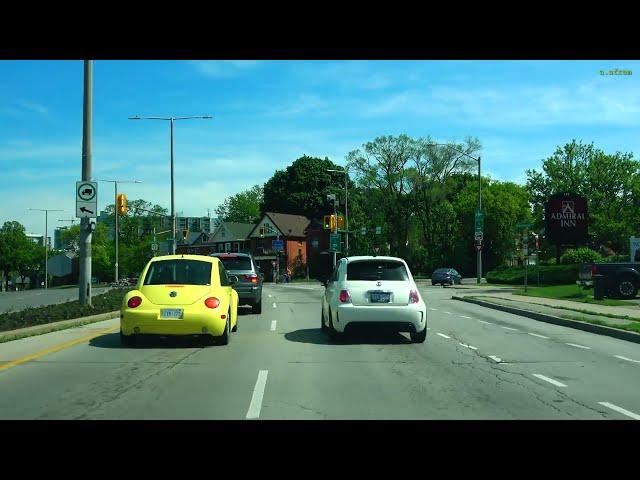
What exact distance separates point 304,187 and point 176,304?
270 ft

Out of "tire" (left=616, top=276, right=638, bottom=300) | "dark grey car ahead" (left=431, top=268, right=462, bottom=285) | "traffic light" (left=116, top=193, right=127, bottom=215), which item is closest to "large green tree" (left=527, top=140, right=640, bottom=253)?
"dark grey car ahead" (left=431, top=268, right=462, bottom=285)

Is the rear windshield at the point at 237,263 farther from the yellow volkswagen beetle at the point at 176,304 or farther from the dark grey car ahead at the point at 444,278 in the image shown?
the dark grey car ahead at the point at 444,278

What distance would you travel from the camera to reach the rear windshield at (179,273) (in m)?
12.2

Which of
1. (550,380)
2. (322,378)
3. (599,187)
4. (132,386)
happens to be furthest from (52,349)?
(599,187)

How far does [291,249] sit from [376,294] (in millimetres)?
77289

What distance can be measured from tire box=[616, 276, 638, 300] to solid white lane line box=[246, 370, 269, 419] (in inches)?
798

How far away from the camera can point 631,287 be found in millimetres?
25344

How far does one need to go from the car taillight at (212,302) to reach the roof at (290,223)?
7494 centimetres

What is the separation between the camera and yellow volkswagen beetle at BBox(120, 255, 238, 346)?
11398mm

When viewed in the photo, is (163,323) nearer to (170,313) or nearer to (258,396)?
(170,313)

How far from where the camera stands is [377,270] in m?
12.7

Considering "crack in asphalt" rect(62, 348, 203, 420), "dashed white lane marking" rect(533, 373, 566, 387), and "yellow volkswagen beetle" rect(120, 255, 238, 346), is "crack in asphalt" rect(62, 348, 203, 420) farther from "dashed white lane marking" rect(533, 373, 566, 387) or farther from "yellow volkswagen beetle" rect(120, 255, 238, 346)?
"dashed white lane marking" rect(533, 373, 566, 387)

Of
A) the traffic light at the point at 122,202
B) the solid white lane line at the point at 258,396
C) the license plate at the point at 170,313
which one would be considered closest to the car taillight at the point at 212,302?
the license plate at the point at 170,313
